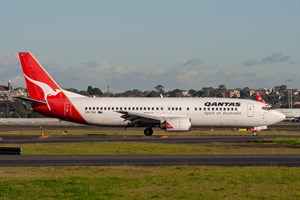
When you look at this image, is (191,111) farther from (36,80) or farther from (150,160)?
(150,160)

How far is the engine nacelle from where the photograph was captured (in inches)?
2744

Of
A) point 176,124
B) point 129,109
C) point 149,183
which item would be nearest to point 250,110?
point 176,124

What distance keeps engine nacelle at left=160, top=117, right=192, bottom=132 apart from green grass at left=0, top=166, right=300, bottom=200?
3539 centimetres

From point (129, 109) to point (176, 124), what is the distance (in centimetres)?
539

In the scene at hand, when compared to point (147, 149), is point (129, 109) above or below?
above

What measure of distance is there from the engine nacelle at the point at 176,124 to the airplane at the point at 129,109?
28 cm

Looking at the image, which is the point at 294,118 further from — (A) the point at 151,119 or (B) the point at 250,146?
(B) the point at 250,146

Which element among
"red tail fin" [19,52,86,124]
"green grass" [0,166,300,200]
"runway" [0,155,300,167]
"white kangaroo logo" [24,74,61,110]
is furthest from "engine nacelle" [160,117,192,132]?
"green grass" [0,166,300,200]

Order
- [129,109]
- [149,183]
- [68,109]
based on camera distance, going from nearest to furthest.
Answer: [149,183] < [68,109] < [129,109]

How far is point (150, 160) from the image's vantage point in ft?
129

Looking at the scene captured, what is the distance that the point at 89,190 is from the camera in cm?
2544

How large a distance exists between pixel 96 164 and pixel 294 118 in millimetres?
134538

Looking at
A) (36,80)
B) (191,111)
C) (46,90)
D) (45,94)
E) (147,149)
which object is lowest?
(147,149)

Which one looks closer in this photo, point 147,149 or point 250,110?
point 147,149
